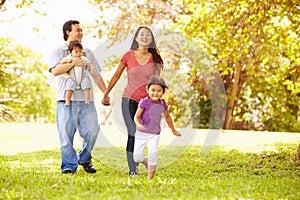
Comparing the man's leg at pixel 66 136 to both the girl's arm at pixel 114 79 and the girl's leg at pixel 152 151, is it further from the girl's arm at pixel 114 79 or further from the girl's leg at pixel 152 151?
the girl's leg at pixel 152 151

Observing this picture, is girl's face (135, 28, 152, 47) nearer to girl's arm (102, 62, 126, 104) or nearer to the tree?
girl's arm (102, 62, 126, 104)

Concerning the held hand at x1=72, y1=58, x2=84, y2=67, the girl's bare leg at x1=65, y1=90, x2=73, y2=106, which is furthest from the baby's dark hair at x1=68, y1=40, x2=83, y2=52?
the girl's bare leg at x1=65, y1=90, x2=73, y2=106

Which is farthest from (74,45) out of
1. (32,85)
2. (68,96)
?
(32,85)

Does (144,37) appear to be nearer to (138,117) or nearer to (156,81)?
(156,81)

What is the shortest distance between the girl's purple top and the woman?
294mm

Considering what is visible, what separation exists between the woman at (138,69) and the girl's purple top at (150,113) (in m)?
0.29

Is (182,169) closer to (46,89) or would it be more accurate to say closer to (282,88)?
(282,88)

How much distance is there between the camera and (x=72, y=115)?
631 cm

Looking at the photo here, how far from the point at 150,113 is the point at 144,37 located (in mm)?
889

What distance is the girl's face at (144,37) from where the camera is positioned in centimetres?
587

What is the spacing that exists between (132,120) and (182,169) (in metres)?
1.64

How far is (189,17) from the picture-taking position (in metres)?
10.4

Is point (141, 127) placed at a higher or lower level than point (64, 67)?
lower

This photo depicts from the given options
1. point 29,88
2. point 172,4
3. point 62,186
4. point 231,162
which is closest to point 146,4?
point 172,4
